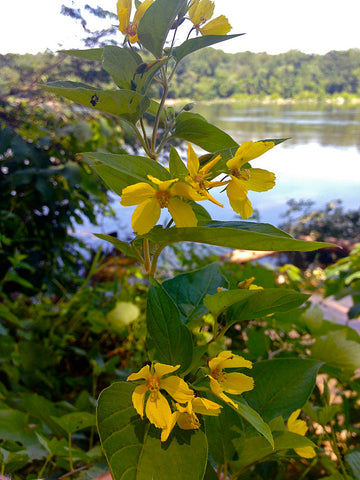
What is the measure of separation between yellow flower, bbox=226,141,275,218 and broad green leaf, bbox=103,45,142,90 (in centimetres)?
10

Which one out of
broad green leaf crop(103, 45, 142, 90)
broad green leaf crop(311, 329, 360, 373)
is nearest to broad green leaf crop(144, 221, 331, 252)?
broad green leaf crop(103, 45, 142, 90)

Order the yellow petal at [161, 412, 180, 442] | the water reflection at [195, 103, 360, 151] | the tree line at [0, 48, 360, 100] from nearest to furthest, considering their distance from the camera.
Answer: the yellow petal at [161, 412, 180, 442]
the tree line at [0, 48, 360, 100]
the water reflection at [195, 103, 360, 151]

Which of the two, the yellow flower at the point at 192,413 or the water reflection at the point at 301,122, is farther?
the water reflection at the point at 301,122

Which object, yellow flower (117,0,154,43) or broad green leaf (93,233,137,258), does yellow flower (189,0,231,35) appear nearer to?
yellow flower (117,0,154,43)

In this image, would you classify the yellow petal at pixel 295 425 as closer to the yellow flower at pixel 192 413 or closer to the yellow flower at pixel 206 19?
the yellow flower at pixel 192 413

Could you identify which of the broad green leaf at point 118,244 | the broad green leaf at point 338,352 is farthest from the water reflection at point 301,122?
the broad green leaf at point 118,244

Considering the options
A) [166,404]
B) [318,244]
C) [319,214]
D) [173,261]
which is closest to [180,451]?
[166,404]

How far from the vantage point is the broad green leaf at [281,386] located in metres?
0.28

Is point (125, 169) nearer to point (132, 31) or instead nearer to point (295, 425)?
point (132, 31)

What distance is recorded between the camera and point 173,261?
1331 mm

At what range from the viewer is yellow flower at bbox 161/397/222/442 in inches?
8.1

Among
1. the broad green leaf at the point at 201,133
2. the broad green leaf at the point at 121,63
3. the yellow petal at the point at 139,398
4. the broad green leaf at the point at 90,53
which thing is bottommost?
the yellow petal at the point at 139,398

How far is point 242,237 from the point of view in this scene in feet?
0.69

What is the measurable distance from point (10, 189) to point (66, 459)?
0.85 m
